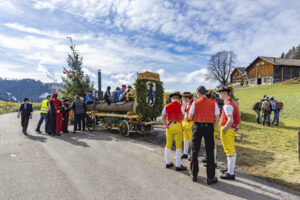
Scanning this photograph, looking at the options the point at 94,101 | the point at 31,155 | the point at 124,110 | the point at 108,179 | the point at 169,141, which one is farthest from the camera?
the point at 94,101

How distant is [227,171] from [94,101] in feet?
28.4

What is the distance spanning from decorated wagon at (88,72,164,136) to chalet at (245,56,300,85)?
45556 mm

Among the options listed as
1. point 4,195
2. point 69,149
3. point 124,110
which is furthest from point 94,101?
point 4,195

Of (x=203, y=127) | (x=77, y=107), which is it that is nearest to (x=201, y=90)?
(x=203, y=127)

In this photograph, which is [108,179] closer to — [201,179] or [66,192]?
[66,192]

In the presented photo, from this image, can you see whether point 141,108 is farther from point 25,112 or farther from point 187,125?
point 25,112

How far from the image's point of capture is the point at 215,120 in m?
4.16

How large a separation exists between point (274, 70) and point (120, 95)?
47.0 m

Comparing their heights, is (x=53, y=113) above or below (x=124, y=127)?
above

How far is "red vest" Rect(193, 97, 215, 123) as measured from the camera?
399cm

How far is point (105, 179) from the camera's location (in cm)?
405

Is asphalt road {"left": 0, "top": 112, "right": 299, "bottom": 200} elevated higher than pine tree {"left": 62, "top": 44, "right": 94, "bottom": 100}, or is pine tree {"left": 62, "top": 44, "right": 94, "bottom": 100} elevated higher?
pine tree {"left": 62, "top": 44, "right": 94, "bottom": 100}

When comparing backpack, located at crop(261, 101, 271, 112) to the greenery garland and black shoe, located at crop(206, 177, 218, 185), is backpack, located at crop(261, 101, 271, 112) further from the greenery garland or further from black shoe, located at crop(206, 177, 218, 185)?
black shoe, located at crop(206, 177, 218, 185)

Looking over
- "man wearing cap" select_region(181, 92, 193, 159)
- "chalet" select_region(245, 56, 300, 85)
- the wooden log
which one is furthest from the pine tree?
"chalet" select_region(245, 56, 300, 85)
